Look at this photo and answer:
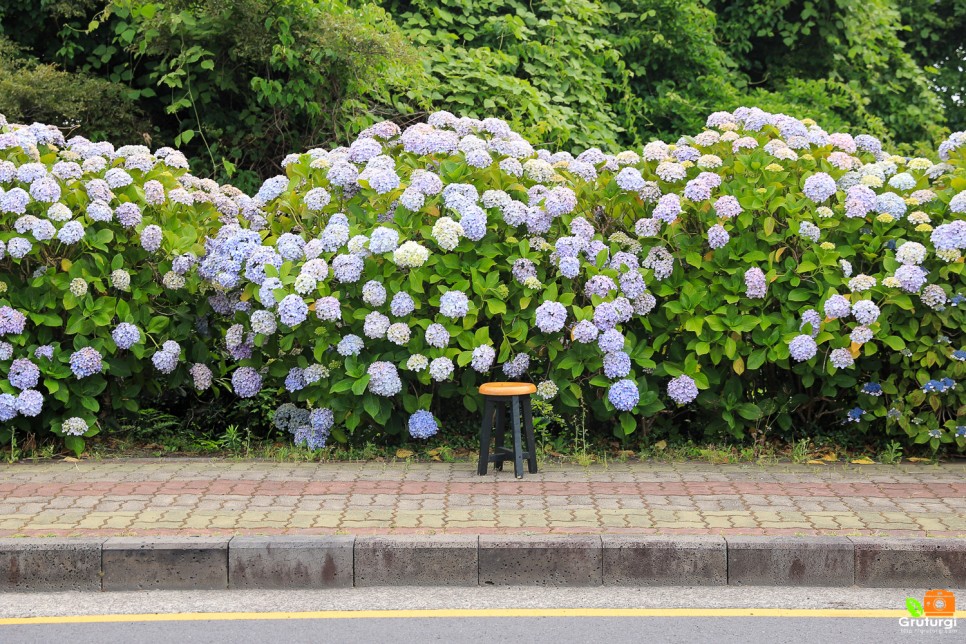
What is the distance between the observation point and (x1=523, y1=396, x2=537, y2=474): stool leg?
23.3 ft

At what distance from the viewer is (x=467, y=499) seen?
6.47 metres

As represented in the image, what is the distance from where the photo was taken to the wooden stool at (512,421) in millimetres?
7039

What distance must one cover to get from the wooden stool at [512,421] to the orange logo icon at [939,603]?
2.50 meters

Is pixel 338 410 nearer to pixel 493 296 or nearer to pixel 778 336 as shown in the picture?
pixel 493 296

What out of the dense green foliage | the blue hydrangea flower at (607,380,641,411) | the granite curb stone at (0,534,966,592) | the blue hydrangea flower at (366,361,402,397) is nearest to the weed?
the blue hydrangea flower at (607,380,641,411)

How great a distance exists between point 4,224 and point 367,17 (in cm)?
444

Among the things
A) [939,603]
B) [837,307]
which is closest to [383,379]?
[837,307]

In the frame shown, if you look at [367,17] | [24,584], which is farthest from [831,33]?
[24,584]

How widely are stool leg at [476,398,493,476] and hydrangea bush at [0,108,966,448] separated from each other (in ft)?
0.90

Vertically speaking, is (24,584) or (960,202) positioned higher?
(960,202)

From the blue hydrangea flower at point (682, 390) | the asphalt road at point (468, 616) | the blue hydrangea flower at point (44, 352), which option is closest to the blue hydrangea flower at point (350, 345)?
the blue hydrangea flower at point (44, 352)

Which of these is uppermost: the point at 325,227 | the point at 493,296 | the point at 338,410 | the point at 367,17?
the point at 367,17

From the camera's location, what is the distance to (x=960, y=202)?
727 centimetres

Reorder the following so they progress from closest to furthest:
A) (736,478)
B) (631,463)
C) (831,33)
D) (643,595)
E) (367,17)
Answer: (643,595) → (736,478) → (631,463) → (367,17) → (831,33)
